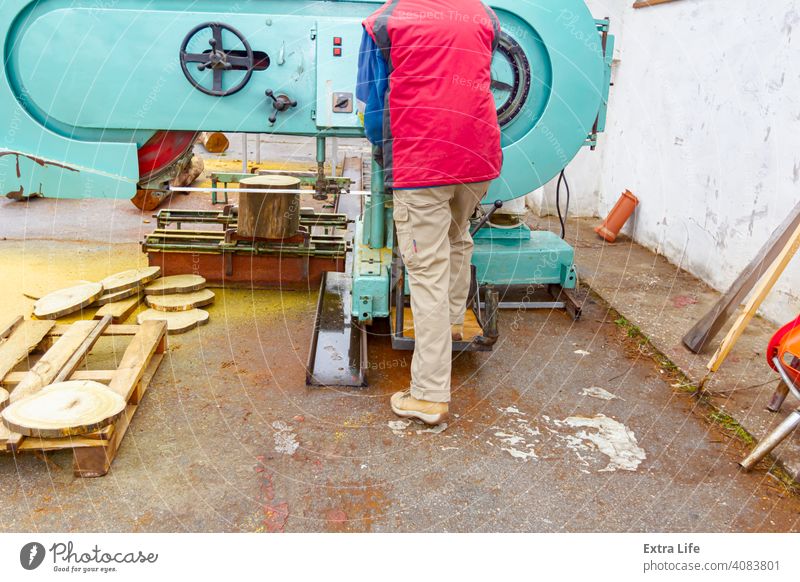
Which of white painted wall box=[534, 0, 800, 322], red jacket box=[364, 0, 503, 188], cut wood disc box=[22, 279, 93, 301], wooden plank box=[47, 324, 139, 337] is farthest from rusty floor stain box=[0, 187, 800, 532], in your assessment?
white painted wall box=[534, 0, 800, 322]

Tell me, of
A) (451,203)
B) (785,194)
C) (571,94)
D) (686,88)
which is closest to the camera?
(451,203)

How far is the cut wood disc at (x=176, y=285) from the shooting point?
3.86 meters

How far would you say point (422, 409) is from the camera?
2.77 meters

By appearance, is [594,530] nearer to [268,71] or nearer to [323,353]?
[323,353]

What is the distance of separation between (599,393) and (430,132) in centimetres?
142

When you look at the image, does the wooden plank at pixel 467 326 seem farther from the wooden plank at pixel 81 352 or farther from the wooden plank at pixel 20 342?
the wooden plank at pixel 20 342

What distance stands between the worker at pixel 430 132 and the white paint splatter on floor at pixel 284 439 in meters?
0.43

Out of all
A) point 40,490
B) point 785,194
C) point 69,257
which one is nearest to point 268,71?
point 40,490

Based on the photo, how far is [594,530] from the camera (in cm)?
221

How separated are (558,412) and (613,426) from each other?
226 mm

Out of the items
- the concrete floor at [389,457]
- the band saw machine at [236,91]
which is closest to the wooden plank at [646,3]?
the band saw machine at [236,91]

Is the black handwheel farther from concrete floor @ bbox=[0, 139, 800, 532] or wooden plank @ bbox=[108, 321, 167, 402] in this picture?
concrete floor @ bbox=[0, 139, 800, 532]

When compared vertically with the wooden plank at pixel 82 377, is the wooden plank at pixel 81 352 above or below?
above

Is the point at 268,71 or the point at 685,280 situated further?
the point at 685,280
